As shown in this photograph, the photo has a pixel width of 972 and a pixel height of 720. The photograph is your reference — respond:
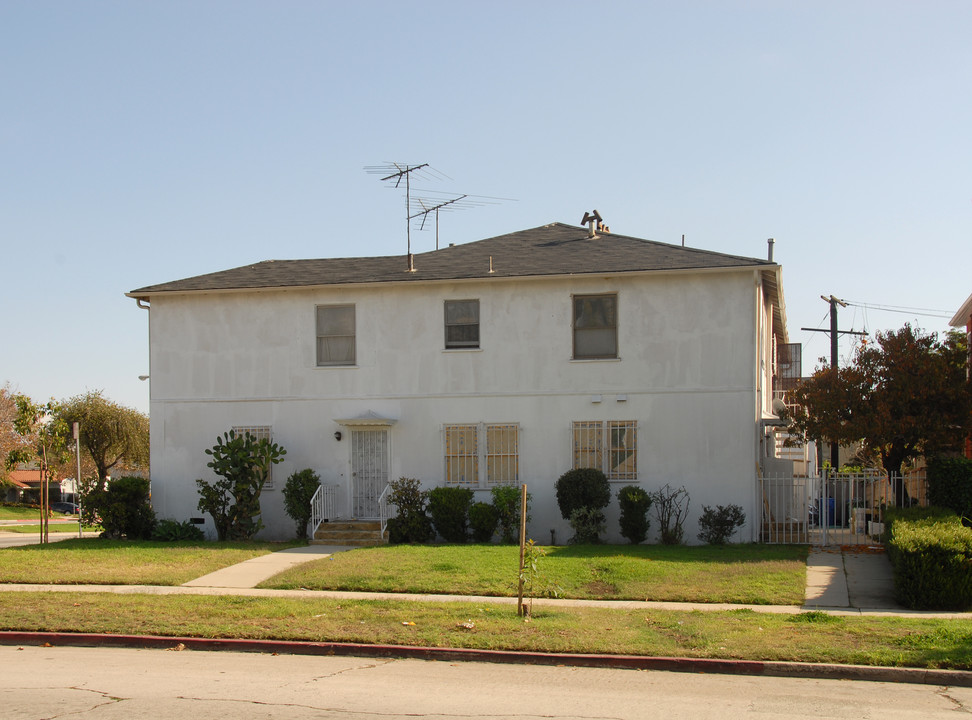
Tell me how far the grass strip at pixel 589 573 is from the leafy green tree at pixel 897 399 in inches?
112

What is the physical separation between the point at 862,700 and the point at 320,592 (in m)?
7.91

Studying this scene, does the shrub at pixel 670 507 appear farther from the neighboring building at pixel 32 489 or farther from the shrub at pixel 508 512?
the neighboring building at pixel 32 489

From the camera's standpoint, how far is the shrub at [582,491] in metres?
19.1

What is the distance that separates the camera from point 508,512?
1923 centimetres

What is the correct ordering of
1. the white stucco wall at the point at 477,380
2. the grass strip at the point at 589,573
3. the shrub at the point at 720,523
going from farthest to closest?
the white stucco wall at the point at 477,380 → the shrub at the point at 720,523 → the grass strip at the point at 589,573

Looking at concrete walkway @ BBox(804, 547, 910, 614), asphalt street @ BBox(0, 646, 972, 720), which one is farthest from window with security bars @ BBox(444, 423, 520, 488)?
asphalt street @ BBox(0, 646, 972, 720)

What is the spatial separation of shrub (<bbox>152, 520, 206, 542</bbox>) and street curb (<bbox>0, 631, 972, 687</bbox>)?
9.62 m

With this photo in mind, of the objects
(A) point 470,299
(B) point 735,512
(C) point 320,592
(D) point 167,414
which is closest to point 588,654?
(C) point 320,592

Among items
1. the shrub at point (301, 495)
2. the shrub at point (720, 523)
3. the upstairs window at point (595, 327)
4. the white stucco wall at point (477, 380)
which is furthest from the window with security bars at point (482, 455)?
the shrub at point (720, 523)

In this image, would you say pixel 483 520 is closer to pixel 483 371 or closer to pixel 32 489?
pixel 483 371

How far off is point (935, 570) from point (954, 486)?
196 inches

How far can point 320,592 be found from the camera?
1391cm

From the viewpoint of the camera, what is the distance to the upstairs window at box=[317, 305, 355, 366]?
21359 mm

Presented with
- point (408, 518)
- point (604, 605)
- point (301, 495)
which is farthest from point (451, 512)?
point (604, 605)
